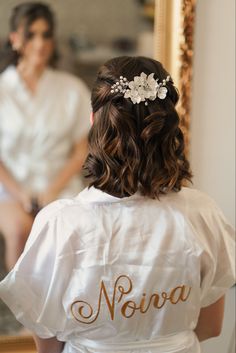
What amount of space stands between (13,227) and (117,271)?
44 centimetres

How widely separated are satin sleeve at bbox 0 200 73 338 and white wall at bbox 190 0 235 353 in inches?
19.8

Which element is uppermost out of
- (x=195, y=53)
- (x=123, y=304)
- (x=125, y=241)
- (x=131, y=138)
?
(x=195, y=53)

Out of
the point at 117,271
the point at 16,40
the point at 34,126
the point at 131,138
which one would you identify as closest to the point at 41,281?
the point at 117,271

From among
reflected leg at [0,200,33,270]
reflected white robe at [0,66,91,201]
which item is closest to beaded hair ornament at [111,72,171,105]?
reflected white robe at [0,66,91,201]

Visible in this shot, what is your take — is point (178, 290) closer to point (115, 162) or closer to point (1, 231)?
point (115, 162)

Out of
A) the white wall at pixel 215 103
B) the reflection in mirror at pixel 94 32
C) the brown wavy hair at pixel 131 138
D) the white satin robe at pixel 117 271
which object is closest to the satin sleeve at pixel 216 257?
the white satin robe at pixel 117 271

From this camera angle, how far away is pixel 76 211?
0.82 m

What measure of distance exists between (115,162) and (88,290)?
22 cm

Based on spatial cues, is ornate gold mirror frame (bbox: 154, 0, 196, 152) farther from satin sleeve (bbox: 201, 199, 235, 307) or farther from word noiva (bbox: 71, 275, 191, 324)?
word noiva (bbox: 71, 275, 191, 324)

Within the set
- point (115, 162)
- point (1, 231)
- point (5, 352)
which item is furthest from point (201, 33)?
point (5, 352)

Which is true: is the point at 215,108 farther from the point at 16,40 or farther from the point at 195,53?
the point at 16,40

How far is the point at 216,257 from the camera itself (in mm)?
915

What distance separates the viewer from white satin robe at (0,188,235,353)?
816mm

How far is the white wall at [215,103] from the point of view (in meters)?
1.23
